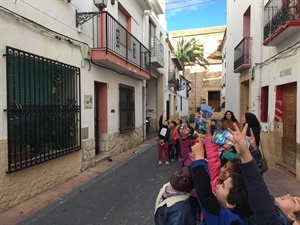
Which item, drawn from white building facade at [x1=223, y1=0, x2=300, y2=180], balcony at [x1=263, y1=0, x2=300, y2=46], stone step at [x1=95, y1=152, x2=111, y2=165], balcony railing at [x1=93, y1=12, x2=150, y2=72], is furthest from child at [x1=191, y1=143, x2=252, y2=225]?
stone step at [x1=95, y1=152, x2=111, y2=165]

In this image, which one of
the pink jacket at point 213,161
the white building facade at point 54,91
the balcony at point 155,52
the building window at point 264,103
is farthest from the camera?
the balcony at point 155,52

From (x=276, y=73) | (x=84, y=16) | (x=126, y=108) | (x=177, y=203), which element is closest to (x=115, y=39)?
(x=84, y=16)

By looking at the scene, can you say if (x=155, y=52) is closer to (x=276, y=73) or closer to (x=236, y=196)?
(x=276, y=73)

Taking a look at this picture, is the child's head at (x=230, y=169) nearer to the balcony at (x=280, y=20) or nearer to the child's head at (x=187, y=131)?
the child's head at (x=187, y=131)

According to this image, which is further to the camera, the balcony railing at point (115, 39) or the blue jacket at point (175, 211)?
the balcony railing at point (115, 39)

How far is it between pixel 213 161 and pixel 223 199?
85 cm

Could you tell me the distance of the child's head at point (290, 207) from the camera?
5.52 feet

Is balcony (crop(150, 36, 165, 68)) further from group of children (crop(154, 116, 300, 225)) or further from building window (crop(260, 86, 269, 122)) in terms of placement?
group of children (crop(154, 116, 300, 225))

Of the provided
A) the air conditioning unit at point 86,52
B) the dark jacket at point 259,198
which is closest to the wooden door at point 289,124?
the air conditioning unit at point 86,52

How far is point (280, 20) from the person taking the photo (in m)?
7.17

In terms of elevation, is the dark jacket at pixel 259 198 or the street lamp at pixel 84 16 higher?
the street lamp at pixel 84 16

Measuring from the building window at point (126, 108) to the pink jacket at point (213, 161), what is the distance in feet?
25.4

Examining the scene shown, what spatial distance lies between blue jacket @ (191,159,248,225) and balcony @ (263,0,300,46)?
221 inches

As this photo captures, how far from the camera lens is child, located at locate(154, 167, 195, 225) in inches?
82.0
